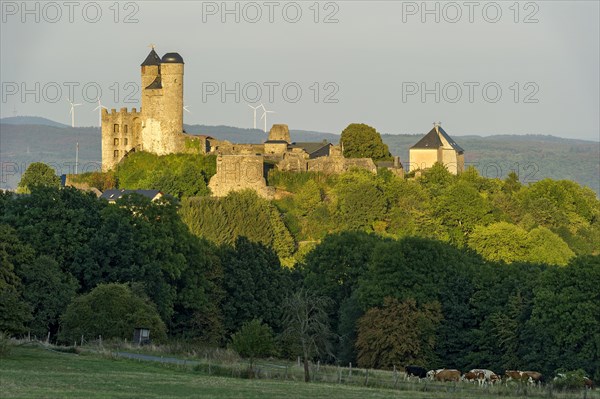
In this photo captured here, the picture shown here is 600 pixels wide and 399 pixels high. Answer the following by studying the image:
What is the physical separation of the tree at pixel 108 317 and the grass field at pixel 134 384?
9.63 metres

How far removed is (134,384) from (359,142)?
95.6 metres

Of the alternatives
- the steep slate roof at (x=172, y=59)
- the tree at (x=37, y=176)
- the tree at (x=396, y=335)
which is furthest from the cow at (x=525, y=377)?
the tree at (x=37, y=176)

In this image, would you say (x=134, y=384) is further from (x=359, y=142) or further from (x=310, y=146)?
(x=310, y=146)

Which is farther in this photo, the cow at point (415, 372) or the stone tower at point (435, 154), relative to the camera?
the stone tower at point (435, 154)

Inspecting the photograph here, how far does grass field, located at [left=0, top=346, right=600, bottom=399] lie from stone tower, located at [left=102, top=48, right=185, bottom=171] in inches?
2919

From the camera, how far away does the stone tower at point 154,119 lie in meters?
122

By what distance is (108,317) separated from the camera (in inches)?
2317

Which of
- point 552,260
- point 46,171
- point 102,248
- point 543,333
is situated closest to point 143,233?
point 102,248

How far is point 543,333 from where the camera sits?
65.1 m

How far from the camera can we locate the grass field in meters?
37.2

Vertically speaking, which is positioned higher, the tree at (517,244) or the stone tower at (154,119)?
the stone tower at (154,119)

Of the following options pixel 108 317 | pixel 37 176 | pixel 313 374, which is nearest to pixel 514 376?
pixel 313 374

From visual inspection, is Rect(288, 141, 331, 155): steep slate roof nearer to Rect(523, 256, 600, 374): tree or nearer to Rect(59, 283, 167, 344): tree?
Rect(523, 256, 600, 374): tree

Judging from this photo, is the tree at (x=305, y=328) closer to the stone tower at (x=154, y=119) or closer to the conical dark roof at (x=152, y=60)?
the stone tower at (x=154, y=119)
